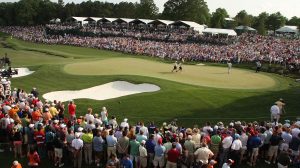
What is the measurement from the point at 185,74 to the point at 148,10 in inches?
4524

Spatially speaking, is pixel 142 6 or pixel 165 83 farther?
pixel 142 6

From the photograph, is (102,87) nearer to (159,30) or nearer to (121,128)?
(121,128)

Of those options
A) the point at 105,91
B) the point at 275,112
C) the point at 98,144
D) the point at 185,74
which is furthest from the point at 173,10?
the point at 98,144

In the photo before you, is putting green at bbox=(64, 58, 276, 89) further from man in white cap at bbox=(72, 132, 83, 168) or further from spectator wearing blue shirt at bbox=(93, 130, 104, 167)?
man in white cap at bbox=(72, 132, 83, 168)

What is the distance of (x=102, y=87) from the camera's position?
38156 millimetres

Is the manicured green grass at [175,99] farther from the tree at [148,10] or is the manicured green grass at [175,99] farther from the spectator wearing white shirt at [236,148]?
the tree at [148,10]

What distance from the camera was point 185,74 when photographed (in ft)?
150

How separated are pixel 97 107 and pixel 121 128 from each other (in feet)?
39.4

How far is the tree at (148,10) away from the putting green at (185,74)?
348ft

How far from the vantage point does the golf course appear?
30.0 metres

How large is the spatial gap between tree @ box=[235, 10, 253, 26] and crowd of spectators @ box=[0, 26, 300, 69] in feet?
261

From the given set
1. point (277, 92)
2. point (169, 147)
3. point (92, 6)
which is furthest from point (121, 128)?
point (92, 6)

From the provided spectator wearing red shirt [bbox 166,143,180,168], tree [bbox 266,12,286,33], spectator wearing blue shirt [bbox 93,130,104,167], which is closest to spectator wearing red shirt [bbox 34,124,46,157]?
spectator wearing blue shirt [bbox 93,130,104,167]

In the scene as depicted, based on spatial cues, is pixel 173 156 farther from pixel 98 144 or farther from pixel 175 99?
pixel 175 99
